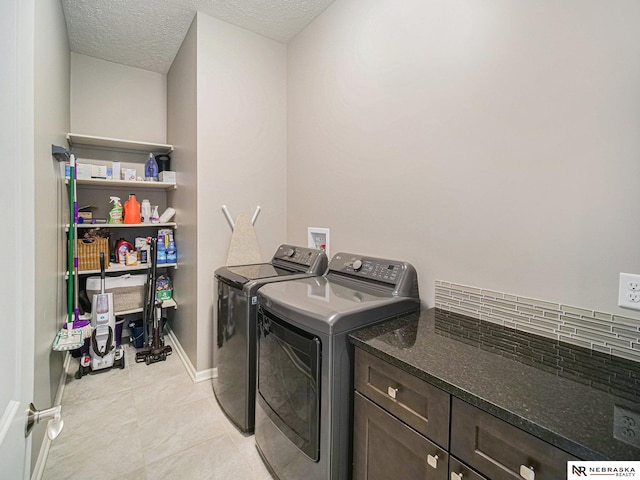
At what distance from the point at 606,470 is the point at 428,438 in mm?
434

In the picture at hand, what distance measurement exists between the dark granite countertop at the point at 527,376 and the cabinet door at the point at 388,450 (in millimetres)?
216

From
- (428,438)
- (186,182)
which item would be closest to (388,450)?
(428,438)

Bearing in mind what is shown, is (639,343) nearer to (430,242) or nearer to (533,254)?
(533,254)

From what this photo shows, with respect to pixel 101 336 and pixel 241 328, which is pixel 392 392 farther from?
pixel 101 336

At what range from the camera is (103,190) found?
10.3 feet

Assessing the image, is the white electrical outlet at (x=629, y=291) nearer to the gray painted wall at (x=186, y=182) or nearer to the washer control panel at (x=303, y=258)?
the washer control panel at (x=303, y=258)

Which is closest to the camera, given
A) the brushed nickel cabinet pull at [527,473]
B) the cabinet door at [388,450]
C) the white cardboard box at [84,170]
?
the brushed nickel cabinet pull at [527,473]

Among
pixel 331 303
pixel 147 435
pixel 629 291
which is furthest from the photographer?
pixel 147 435

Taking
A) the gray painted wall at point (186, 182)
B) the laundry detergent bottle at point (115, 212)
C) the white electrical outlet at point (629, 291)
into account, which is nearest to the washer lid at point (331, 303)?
the white electrical outlet at point (629, 291)

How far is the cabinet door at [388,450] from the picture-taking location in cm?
94

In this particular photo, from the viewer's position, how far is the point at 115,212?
2.91 metres

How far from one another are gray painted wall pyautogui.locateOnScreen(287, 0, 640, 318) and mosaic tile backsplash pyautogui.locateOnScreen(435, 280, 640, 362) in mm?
34

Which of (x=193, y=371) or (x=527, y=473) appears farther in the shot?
(x=193, y=371)

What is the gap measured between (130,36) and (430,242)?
3.02 meters
